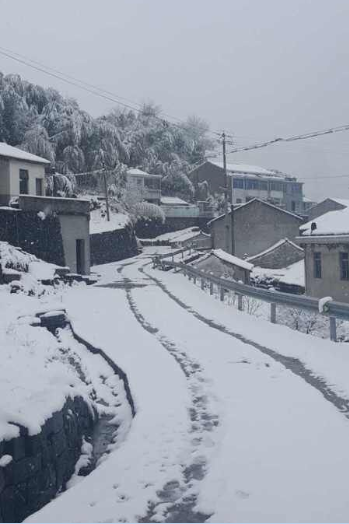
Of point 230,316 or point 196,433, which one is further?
point 230,316

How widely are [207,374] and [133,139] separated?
67202 millimetres

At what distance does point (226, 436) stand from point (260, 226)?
4601 cm

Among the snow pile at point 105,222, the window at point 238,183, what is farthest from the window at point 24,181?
the window at point 238,183

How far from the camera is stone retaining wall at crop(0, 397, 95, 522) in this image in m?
5.25

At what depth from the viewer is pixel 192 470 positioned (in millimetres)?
5207

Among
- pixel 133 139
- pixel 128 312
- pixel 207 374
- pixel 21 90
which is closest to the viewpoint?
pixel 207 374

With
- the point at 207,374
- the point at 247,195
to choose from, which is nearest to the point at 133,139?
the point at 247,195

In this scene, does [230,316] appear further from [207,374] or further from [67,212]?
[67,212]

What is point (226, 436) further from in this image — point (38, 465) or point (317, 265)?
point (317, 265)

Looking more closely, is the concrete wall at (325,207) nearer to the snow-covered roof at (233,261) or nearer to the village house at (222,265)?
the snow-covered roof at (233,261)

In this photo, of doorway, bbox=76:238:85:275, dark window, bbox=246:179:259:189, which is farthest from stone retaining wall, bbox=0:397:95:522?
dark window, bbox=246:179:259:189

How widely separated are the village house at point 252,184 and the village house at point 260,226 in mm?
20169

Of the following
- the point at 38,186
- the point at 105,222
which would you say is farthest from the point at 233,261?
the point at 105,222

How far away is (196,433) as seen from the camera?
616cm
